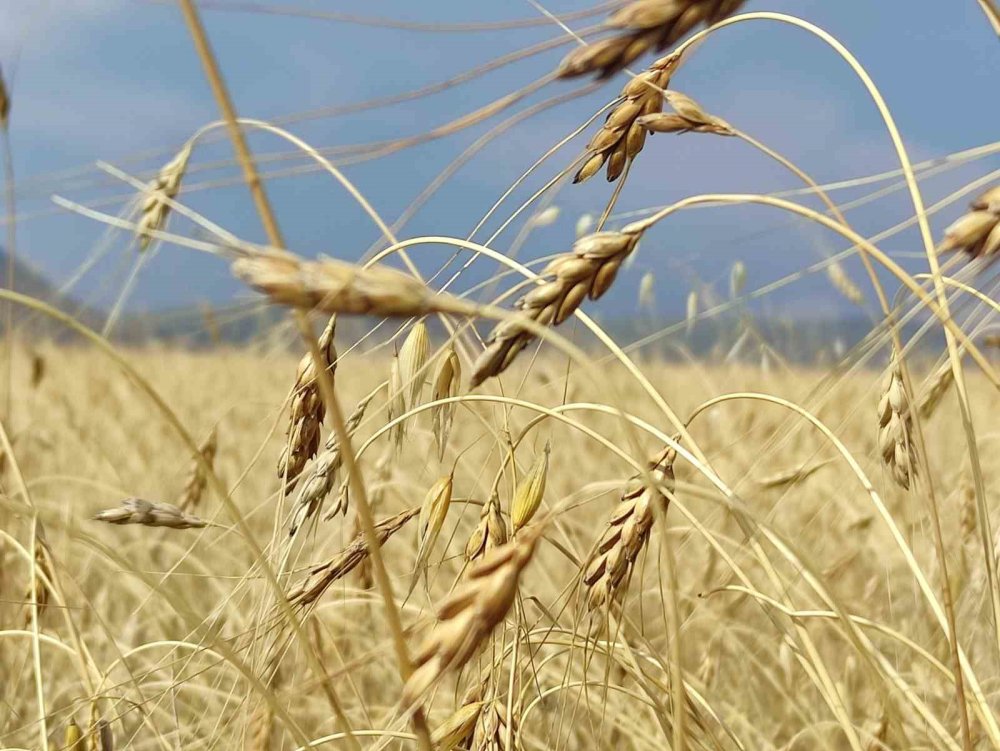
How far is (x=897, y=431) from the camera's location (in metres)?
0.64

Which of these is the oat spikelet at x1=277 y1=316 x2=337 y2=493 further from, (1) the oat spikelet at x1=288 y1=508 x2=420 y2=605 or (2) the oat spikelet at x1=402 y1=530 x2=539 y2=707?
(2) the oat spikelet at x1=402 y1=530 x2=539 y2=707

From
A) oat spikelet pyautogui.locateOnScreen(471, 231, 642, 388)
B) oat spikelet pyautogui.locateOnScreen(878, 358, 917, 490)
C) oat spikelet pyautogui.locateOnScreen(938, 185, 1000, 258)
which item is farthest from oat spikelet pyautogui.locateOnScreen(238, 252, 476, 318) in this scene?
oat spikelet pyautogui.locateOnScreen(878, 358, 917, 490)

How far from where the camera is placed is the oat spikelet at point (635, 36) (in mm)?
401

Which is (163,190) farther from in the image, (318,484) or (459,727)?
(459,727)

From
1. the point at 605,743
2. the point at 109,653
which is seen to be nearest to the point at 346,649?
the point at 109,653

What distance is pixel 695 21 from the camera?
42 cm

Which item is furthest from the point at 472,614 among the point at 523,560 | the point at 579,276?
the point at 579,276

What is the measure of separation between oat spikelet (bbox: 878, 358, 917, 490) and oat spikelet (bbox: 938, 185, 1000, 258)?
0.70ft

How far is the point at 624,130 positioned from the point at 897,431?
27cm

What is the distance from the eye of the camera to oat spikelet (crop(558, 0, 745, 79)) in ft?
1.31

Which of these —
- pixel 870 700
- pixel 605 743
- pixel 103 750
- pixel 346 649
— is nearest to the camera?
pixel 103 750

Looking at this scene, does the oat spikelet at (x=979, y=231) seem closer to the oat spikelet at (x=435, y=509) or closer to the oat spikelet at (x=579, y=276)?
the oat spikelet at (x=579, y=276)

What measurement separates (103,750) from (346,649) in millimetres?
762

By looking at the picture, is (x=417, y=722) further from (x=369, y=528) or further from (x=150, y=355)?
(x=150, y=355)
